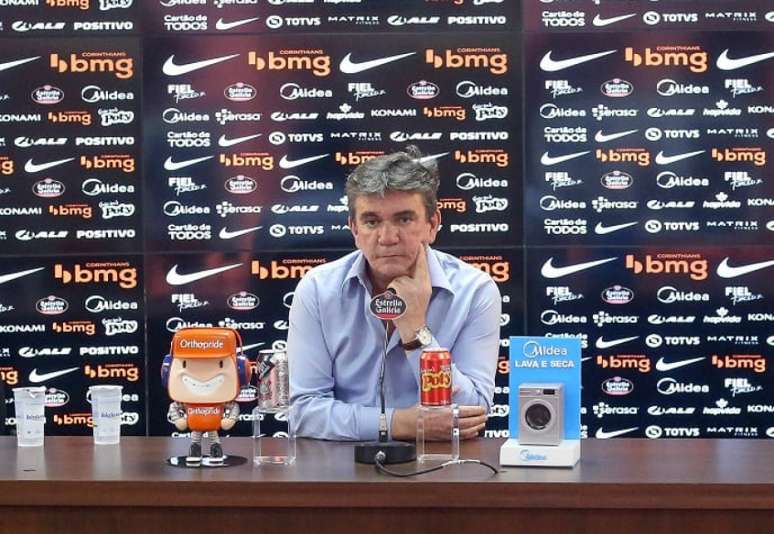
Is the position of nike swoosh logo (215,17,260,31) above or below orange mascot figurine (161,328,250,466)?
above

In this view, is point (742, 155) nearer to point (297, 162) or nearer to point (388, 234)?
point (297, 162)

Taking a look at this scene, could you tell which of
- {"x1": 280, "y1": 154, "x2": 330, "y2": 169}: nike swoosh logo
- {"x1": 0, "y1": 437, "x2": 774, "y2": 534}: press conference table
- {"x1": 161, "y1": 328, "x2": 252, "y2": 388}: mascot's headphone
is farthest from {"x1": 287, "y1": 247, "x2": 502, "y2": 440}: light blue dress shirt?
{"x1": 280, "y1": 154, "x2": 330, "y2": 169}: nike swoosh logo

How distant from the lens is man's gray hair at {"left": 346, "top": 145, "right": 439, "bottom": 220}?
9.48 feet

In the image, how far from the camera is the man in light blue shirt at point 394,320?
290 centimetres

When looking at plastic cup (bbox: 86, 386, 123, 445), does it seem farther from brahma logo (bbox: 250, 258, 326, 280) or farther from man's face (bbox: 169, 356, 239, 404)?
brahma logo (bbox: 250, 258, 326, 280)

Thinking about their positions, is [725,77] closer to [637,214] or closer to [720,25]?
[720,25]

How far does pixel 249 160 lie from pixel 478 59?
1.08 meters

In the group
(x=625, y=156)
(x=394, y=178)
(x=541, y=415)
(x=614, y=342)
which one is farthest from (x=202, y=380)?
(x=625, y=156)

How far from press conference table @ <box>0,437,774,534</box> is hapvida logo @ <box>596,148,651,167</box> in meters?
2.69

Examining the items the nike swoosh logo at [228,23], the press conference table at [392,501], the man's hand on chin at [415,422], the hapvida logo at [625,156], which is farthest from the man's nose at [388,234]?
the nike swoosh logo at [228,23]

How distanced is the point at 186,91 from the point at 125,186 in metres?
0.49

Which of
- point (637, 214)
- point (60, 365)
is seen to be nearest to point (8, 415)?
point (60, 365)

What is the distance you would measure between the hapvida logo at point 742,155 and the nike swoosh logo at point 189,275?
6.93ft

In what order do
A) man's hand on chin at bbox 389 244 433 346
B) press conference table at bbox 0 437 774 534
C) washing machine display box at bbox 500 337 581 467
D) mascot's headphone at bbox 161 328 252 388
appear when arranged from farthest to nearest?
1. man's hand on chin at bbox 389 244 433 346
2. mascot's headphone at bbox 161 328 252 388
3. washing machine display box at bbox 500 337 581 467
4. press conference table at bbox 0 437 774 534
